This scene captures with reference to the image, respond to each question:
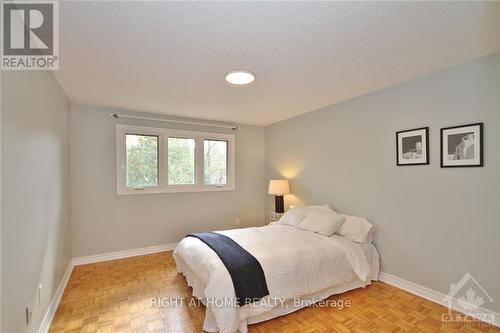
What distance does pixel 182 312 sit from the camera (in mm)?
2221

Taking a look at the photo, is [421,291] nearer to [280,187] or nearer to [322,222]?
[322,222]

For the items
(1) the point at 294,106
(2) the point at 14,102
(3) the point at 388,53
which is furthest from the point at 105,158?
(3) the point at 388,53

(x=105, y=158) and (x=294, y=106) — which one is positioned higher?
(x=294, y=106)

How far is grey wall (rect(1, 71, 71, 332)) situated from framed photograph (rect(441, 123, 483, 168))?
352cm

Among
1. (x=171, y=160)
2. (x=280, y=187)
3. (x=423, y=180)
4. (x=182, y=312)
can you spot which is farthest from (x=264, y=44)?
(x=171, y=160)

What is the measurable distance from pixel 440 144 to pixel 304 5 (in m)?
2.05

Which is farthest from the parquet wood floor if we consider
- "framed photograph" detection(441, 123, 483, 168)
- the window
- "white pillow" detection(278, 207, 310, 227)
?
the window

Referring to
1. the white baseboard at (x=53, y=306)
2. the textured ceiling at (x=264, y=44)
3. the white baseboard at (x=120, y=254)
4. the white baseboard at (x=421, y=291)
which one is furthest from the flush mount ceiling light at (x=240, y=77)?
the white baseboard at (x=120, y=254)

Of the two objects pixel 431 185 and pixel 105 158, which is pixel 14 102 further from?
pixel 431 185

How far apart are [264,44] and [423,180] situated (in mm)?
2212

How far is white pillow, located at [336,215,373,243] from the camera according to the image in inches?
112

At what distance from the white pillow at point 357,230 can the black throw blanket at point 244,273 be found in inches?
55.9

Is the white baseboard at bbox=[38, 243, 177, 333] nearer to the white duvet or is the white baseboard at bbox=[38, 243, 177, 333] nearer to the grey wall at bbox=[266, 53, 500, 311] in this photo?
the white duvet

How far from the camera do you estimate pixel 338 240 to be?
2.79 m
